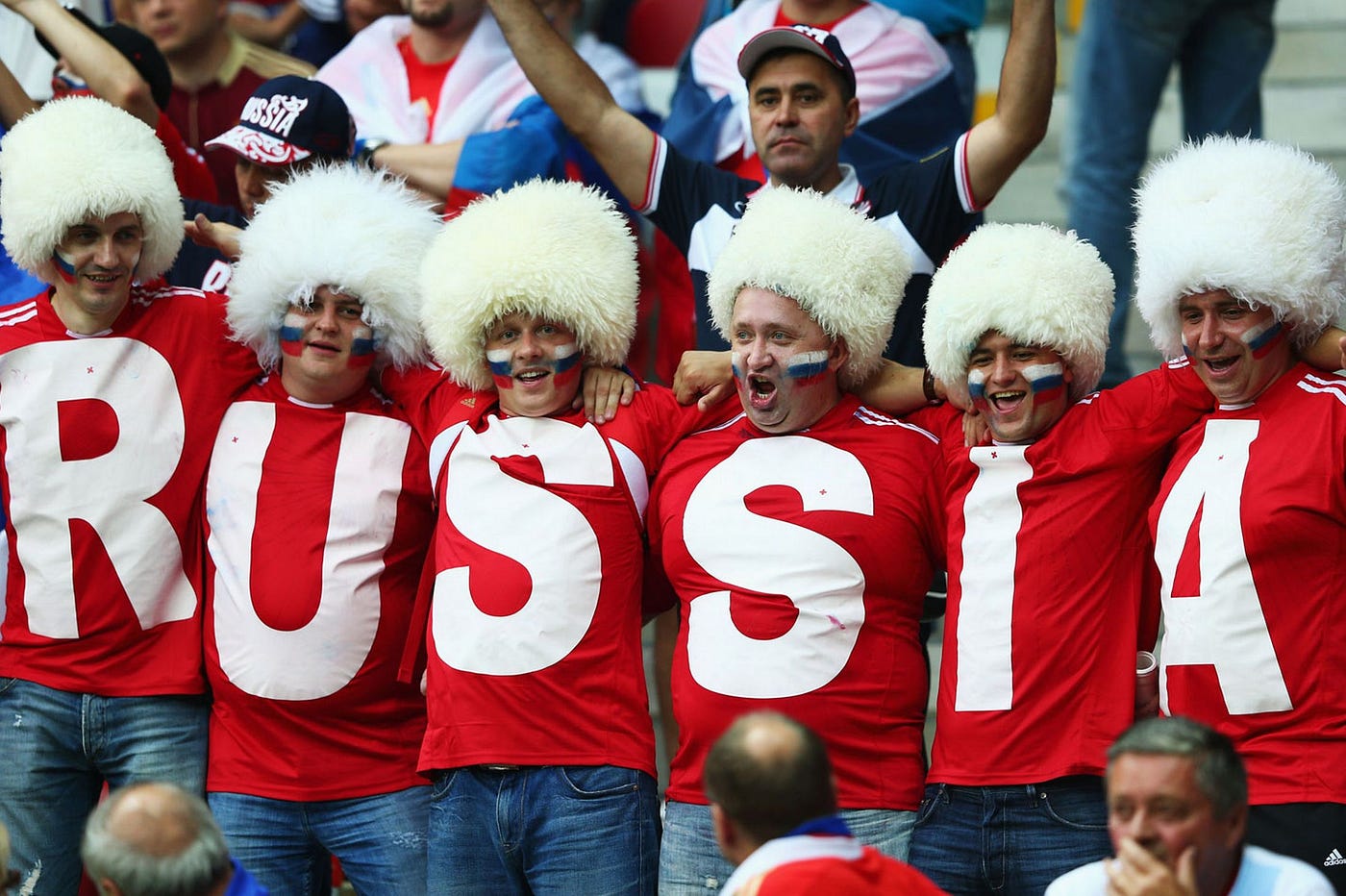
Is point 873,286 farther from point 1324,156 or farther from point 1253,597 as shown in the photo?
point 1324,156

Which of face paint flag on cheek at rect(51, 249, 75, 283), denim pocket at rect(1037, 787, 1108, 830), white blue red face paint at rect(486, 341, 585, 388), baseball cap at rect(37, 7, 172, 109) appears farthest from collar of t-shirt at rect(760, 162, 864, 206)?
baseball cap at rect(37, 7, 172, 109)

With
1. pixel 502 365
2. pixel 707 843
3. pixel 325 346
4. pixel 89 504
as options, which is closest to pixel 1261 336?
pixel 707 843

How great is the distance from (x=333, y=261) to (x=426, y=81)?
1.72 m

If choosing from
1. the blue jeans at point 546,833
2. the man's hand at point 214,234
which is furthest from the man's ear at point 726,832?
the man's hand at point 214,234

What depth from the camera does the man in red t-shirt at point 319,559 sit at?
465 centimetres

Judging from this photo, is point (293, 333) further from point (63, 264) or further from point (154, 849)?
point (154, 849)

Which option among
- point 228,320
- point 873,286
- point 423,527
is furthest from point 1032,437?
point 228,320

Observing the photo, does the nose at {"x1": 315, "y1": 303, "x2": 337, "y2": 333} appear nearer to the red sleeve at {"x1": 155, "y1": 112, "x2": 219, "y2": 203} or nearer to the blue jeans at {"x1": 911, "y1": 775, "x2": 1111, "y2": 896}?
the red sleeve at {"x1": 155, "y1": 112, "x2": 219, "y2": 203}

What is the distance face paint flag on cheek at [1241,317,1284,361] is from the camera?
415cm

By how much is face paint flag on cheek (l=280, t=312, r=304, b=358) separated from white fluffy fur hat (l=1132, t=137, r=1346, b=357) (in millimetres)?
2110

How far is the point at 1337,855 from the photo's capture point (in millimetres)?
3877

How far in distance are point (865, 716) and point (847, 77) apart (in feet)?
6.06

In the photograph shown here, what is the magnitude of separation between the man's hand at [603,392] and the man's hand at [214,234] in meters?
1.14

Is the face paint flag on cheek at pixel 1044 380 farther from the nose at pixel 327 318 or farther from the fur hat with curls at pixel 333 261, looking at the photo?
the nose at pixel 327 318
